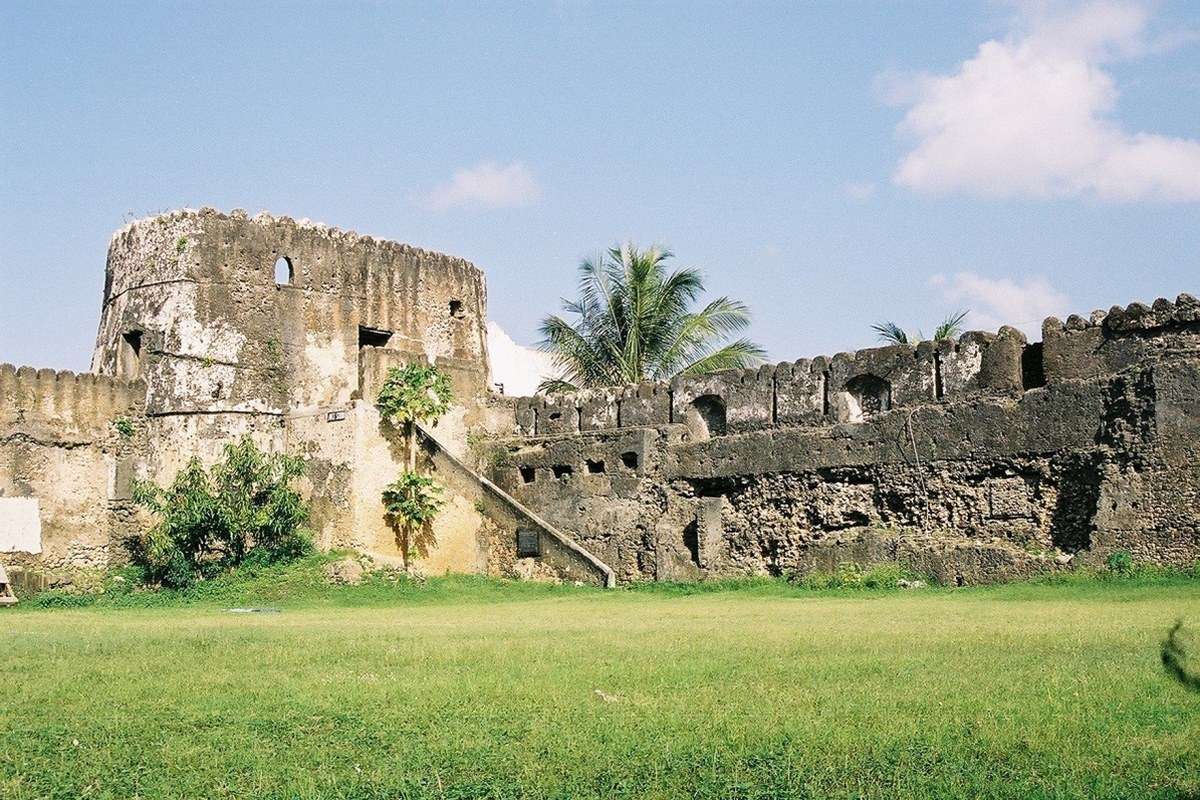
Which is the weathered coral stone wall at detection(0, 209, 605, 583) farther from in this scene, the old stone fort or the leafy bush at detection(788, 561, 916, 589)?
the leafy bush at detection(788, 561, 916, 589)

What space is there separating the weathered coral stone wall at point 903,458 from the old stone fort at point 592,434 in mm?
32

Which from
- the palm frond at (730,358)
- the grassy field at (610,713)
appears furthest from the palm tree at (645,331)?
the grassy field at (610,713)

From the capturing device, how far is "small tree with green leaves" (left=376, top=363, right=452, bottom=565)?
848 inches

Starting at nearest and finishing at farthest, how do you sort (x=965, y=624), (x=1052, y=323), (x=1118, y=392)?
(x=965, y=624), (x=1118, y=392), (x=1052, y=323)

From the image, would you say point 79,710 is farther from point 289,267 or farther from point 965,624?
point 289,267

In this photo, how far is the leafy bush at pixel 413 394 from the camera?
21844mm

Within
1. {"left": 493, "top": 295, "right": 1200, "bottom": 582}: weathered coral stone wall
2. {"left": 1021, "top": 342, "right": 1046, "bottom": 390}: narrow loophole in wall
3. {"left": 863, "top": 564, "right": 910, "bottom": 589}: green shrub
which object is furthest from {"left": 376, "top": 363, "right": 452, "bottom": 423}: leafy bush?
{"left": 1021, "top": 342, "right": 1046, "bottom": 390}: narrow loophole in wall

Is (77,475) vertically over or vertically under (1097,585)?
over

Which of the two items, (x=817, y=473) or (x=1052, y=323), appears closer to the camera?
(x=1052, y=323)

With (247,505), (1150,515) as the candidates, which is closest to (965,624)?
(1150,515)

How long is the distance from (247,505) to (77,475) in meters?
2.83

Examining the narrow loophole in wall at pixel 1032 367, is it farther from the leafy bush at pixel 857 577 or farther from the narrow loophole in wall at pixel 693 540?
the narrow loophole in wall at pixel 693 540

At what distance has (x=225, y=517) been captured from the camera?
67.2 ft

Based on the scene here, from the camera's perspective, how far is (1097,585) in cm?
1523
